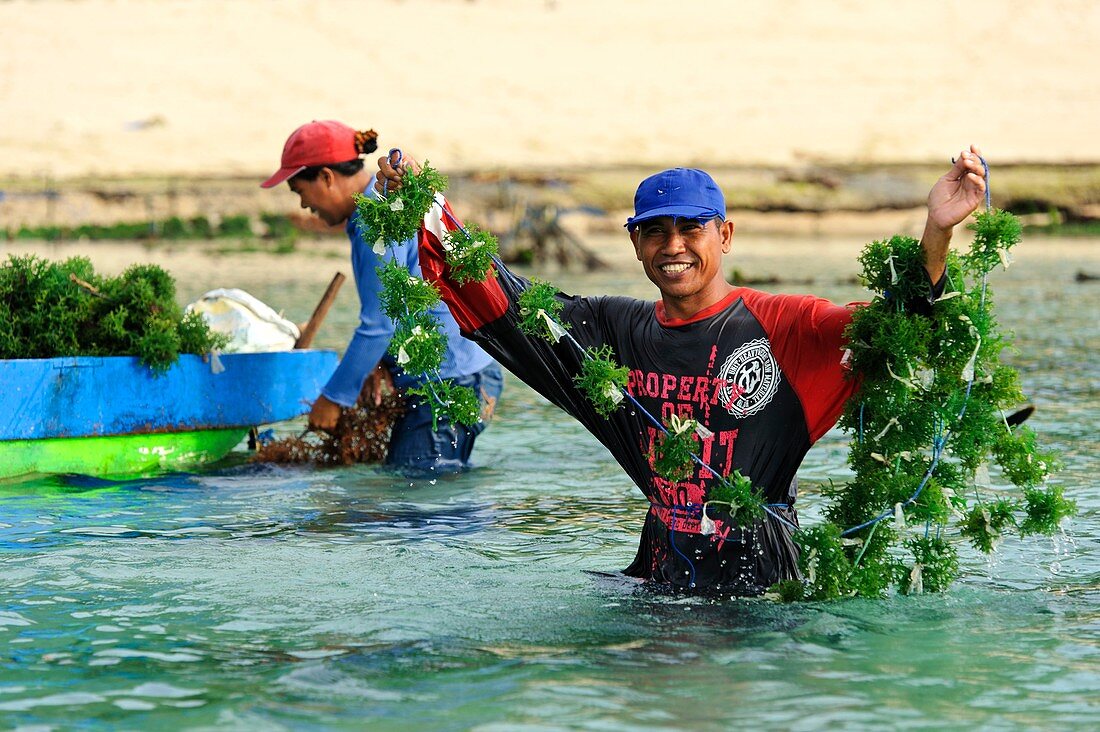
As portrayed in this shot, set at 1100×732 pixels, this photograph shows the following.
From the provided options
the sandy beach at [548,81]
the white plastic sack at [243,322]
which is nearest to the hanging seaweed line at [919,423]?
the white plastic sack at [243,322]

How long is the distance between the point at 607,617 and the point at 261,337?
491 centimetres

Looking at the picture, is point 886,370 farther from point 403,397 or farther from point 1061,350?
point 1061,350

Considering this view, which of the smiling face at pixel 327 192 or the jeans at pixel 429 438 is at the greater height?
the smiling face at pixel 327 192

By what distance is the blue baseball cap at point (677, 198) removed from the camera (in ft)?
19.1

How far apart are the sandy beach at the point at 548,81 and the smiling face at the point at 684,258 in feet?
109

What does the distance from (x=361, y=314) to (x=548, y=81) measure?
144ft

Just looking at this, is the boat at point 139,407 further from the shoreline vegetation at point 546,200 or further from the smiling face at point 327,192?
the shoreline vegetation at point 546,200

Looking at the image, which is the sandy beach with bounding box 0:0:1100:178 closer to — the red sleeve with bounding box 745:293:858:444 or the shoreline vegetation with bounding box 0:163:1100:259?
the shoreline vegetation with bounding box 0:163:1100:259

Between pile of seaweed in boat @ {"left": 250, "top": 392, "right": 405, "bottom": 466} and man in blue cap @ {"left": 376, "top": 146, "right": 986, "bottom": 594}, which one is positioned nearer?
man in blue cap @ {"left": 376, "top": 146, "right": 986, "bottom": 594}

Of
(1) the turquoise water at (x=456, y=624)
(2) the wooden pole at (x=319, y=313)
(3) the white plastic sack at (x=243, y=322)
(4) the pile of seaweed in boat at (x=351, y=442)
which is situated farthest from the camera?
(3) the white plastic sack at (x=243, y=322)

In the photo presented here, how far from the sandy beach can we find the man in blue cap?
33.1 meters

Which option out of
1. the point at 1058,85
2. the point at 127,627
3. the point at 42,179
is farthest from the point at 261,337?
the point at 1058,85

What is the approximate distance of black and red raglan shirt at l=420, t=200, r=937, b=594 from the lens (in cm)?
587

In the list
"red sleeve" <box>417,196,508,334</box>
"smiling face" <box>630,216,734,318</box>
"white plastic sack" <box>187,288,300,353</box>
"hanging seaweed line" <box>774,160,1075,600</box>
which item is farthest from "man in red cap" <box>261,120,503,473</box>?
"hanging seaweed line" <box>774,160,1075,600</box>
